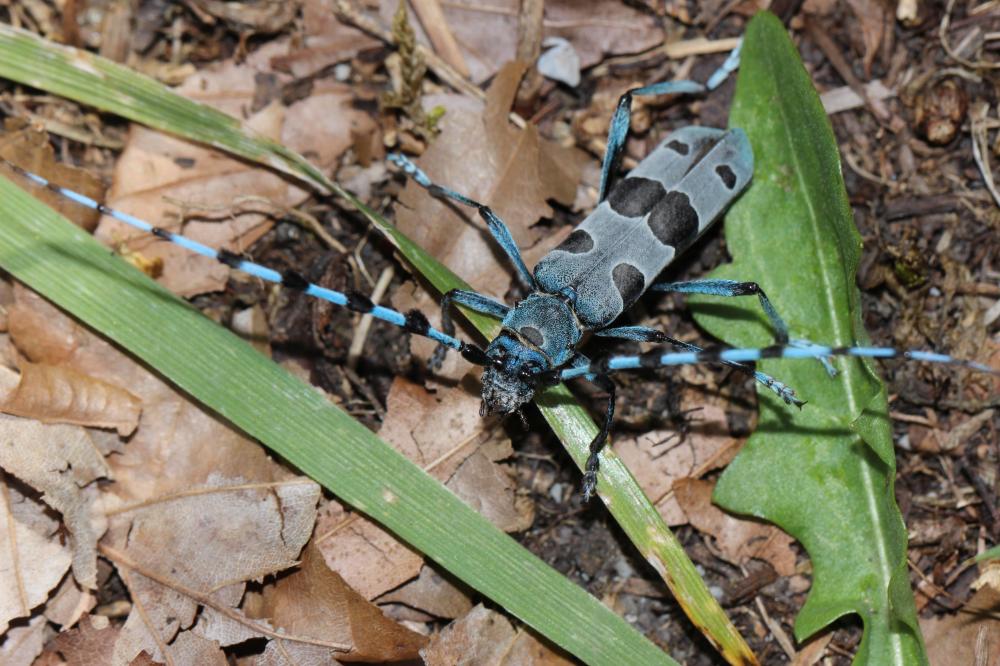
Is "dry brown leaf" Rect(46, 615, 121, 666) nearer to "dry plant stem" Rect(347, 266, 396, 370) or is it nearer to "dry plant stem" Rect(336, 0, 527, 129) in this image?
"dry plant stem" Rect(347, 266, 396, 370)

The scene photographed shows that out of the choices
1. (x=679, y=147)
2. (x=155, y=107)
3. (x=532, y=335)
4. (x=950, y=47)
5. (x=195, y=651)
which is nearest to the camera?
(x=195, y=651)

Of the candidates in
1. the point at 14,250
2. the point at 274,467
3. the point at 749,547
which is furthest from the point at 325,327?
the point at 749,547

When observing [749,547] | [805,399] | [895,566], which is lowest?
[749,547]

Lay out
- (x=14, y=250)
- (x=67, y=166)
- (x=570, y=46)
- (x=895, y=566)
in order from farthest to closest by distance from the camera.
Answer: (x=570, y=46), (x=67, y=166), (x=14, y=250), (x=895, y=566)

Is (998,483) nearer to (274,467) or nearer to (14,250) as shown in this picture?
(274,467)

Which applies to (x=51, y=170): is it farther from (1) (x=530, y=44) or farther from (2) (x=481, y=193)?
(1) (x=530, y=44)

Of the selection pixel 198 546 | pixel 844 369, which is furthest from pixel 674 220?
pixel 198 546

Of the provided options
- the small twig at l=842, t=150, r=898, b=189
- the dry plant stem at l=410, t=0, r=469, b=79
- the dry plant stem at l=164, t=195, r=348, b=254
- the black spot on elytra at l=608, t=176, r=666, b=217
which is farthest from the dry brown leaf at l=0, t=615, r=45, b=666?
the small twig at l=842, t=150, r=898, b=189

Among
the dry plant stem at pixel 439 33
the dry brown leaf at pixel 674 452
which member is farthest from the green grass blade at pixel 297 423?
the dry plant stem at pixel 439 33
